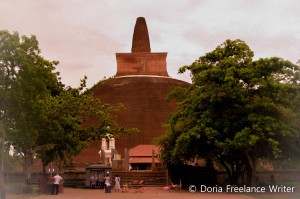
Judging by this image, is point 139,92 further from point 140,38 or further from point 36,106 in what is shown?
point 36,106

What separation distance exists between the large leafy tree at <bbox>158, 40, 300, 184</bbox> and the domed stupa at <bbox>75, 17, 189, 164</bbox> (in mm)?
16042

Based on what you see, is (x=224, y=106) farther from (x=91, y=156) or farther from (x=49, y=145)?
(x=91, y=156)

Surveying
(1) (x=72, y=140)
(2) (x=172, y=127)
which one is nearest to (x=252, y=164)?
(2) (x=172, y=127)

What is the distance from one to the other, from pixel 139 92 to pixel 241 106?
3025 centimetres

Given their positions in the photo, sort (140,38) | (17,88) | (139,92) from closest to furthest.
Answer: (17,88) → (139,92) → (140,38)

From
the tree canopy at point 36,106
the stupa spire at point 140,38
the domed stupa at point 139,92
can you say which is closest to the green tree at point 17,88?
the tree canopy at point 36,106

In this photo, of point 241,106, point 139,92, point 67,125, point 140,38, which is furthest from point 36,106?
point 140,38

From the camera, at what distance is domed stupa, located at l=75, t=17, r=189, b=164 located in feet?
172

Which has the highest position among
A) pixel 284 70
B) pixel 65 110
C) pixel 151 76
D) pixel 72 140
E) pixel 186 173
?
pixel 151 76

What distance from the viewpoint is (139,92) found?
57.9 metres

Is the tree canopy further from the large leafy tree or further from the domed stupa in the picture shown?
the domed stupa

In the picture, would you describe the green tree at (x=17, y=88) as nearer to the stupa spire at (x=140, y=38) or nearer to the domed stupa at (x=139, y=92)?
the domed stupa at (x=139, y=92)

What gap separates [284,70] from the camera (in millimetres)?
27984

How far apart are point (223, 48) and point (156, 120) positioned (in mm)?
25452
